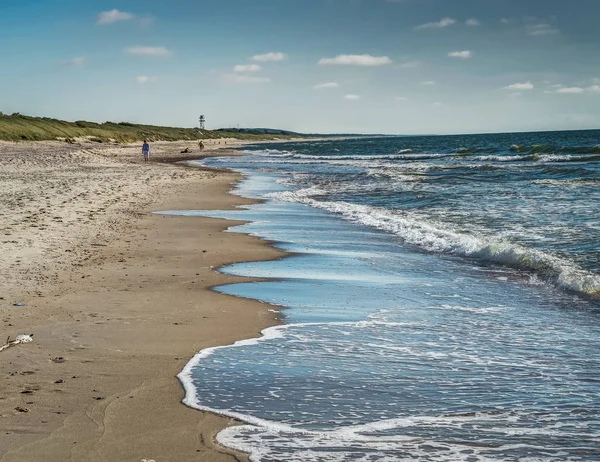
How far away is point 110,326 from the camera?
22.1ft

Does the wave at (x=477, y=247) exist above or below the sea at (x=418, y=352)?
above

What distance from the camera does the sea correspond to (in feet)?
13.9

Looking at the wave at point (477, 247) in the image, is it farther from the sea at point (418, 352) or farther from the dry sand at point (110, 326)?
the dry sand at point (110, 326)

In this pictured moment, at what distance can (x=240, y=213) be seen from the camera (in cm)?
1833

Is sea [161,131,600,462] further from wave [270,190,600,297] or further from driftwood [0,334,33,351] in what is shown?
driftwood [0,334,33,351]

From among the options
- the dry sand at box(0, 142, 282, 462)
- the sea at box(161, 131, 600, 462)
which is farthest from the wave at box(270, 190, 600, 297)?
the dry sand at box(0, 142, 282, 462)

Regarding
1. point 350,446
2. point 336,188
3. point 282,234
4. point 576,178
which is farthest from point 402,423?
point 576,178

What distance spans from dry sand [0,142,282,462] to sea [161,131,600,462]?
0.91ft

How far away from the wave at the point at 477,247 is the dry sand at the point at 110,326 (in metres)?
3.13

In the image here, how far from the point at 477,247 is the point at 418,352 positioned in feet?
21.2

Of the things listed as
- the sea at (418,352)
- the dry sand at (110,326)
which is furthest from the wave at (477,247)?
the dry sand at (110,326)

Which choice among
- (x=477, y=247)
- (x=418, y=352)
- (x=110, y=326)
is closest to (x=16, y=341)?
(x=110, y=326)

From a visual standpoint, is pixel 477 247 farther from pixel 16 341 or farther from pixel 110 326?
pixel 16 341

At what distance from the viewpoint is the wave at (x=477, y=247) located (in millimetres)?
9328
